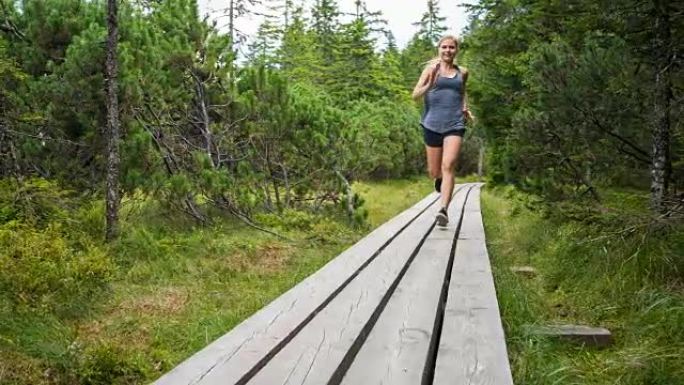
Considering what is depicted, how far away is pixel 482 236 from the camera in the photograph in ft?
19.1

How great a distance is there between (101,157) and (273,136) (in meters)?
3.07

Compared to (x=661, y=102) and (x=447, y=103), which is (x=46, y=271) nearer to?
(x=447, y=103)

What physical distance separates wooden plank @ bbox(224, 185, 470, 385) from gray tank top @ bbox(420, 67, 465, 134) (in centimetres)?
242

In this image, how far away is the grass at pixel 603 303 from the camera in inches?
112

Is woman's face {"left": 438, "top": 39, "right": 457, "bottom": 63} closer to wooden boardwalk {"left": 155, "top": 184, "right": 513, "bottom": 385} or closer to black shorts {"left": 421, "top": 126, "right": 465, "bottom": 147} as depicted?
black shorts {"left": 421, "top": 126, "right": 465, "bottom": 147}

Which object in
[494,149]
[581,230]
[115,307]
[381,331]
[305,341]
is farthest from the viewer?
[494,149]

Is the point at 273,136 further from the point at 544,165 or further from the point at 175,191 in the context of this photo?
the point at 544,165

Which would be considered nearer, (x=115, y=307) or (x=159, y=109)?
(x=115, y=307)

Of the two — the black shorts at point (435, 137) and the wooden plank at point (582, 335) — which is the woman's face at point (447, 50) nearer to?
the black shorts at point (435, 137)

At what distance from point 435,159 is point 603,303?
111 inches

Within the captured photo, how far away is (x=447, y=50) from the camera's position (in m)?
6.00

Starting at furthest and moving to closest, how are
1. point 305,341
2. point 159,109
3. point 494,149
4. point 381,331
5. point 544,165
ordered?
1. point 494,149
2. point 159,109
3. point 544,165
4. point 381,331
5. point 305,341

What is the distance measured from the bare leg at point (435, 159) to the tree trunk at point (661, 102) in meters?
2.21

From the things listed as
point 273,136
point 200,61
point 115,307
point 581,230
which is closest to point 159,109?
point 200,61
